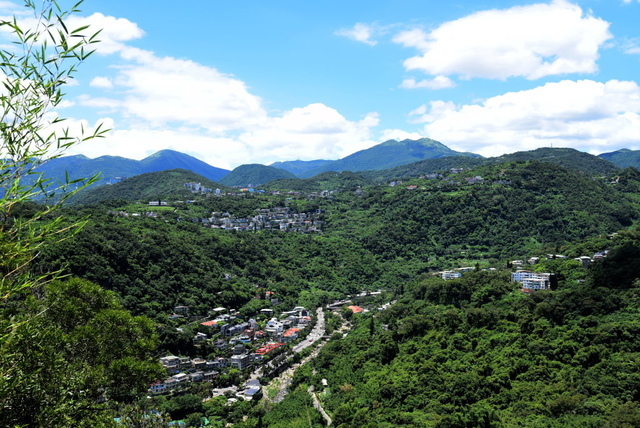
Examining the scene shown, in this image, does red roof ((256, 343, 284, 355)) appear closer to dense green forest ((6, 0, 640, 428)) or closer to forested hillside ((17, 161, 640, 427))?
dense green forest ((6, 0, 640, 428))

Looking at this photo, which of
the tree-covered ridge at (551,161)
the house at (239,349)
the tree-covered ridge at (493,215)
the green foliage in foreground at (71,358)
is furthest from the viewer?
the tree-covered ridge at (551,161)

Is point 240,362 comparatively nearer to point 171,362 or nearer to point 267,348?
point 267,348

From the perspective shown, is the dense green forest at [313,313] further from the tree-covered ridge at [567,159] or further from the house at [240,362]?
the tree-covered ridge at [567,159]

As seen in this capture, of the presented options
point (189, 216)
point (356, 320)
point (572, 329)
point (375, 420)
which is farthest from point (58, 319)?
point (189, 216)

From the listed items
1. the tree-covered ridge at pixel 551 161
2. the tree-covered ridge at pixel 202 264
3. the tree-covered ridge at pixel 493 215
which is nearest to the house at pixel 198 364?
the tree-covered ridge at pixel 202 264

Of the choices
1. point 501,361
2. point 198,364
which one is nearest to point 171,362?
point 198,364

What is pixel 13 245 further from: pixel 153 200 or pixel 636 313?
pixel 153 200
